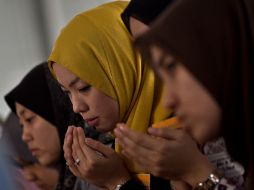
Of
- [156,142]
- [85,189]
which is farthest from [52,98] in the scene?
[156,142]

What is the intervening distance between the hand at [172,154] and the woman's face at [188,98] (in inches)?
6.8

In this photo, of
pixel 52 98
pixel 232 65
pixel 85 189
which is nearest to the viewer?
pixel 232 65

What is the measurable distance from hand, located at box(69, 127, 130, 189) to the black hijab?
0.37 metres

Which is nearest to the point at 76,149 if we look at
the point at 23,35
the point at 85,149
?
the point at 85,149

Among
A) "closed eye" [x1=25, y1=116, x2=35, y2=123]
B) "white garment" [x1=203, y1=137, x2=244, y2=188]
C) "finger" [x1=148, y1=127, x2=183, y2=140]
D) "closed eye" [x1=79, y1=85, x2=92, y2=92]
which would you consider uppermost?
"closed eye" [x1=79, y1=85, x2=92, y2=92]

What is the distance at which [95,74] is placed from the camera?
1.03 m

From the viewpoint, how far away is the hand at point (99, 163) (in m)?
0.99

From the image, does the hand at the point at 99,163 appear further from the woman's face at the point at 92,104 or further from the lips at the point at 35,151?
the lips at the point at 35,151

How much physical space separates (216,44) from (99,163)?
1.42 ft

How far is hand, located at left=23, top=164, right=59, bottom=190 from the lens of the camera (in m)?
1.52

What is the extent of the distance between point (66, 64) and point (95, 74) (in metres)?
0.07

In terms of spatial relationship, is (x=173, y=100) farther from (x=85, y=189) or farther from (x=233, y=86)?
(x=85, y=189)

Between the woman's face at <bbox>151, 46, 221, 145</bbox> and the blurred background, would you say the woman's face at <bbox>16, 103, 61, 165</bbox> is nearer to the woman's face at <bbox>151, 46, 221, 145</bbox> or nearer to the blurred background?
the blurred background

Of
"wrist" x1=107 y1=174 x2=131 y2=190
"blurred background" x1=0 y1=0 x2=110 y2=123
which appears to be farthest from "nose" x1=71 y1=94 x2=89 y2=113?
"blurred background" x1=0 y1=0 x2=110 y2=123
